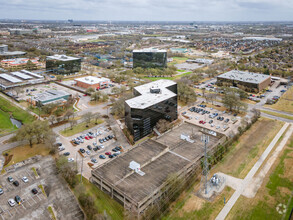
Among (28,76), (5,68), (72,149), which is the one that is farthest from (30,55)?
(72,149)

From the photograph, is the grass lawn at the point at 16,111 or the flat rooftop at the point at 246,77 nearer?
the grass lawn at the point at 16,111

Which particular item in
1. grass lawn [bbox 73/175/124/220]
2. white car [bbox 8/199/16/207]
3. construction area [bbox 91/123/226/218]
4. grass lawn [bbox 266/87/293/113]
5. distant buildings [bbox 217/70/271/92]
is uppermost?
distant buildings [bbox 217/70/271/92]

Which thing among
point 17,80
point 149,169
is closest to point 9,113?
point 17,80

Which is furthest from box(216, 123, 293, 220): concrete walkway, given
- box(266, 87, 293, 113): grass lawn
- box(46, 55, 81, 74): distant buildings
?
box(46, 55, 81, 74): distant buildings

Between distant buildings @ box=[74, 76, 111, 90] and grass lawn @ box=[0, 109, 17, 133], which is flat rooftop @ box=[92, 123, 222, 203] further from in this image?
distant buildings @ box=[74, 76, 111, 90]

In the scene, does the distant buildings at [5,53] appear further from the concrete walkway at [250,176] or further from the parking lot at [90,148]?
the concrete walkway at [250,176]

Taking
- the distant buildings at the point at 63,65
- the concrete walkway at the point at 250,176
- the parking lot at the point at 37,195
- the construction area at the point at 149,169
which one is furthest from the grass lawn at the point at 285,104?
the distant buildings at the point at 63,65

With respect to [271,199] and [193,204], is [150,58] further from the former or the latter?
[271,199]

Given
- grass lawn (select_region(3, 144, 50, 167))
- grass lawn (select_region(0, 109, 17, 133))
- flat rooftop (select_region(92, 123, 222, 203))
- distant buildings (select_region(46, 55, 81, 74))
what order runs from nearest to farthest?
flat rooftop (select_region(92, 123, 222, 203)) → grass lawn (select_region(3, 144, 50, 167)) → grass lawn (select_region(0, 109, 17, 133)) → distant buildings (select_region(46, 55, 81, 74))
